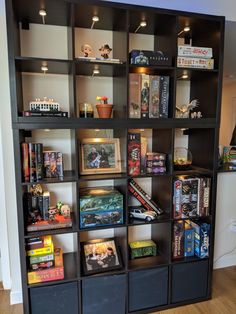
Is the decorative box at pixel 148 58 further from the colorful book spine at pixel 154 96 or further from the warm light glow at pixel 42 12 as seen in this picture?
the warm light glow at pixel 42 12

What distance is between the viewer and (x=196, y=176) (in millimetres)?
1812

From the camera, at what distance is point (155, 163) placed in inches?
67.3

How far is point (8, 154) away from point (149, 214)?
113 centimetres

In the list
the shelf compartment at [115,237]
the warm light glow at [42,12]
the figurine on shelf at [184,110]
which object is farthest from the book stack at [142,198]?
the warm light glow at [42,12]

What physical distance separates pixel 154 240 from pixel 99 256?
0.53 m

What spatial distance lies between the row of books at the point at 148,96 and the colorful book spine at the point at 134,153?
0.14m

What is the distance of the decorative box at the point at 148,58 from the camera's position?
5.10 feet

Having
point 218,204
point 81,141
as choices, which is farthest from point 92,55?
point 218,204

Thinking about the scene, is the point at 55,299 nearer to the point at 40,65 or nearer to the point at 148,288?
the point at 148,288

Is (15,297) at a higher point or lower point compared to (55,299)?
lower

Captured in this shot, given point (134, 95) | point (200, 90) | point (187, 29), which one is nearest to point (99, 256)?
point (134, 95)

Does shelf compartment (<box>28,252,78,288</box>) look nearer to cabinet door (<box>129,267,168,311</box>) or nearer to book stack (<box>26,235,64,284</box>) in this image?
book stack (<box>26,235,64,284</box>)

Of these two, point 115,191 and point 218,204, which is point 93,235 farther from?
point 218,204

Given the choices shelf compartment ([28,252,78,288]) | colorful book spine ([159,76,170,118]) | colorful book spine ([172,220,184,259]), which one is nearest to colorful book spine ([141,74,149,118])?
colorful book spine ([159,76,170,118])
